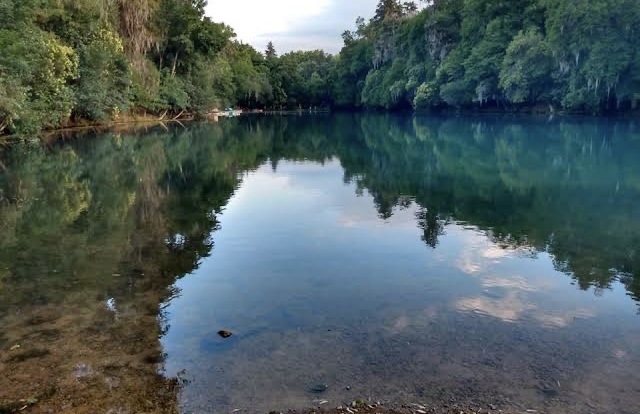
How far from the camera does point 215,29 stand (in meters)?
59.5

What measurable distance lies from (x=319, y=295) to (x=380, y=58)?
86.4 m

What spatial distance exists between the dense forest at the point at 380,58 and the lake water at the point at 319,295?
51.4 ft

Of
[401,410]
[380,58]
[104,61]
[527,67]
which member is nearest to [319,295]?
[401,410]

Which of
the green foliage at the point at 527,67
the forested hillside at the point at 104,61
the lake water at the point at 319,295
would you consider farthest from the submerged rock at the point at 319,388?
the green foliage at the point at 527,67

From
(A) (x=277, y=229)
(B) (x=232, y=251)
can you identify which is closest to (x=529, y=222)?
(A) (x=277, y=229)

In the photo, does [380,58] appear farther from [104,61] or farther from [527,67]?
[104,61]

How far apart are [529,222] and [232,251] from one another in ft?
21.2

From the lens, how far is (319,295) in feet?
25.4

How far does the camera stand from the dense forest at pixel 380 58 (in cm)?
3081

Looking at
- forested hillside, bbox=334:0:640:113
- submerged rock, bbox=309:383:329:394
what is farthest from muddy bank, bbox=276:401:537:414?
forested hillside, bbox=334:0:640:113

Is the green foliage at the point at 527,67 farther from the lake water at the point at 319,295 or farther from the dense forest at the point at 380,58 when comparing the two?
the lake water at the point at 319,295

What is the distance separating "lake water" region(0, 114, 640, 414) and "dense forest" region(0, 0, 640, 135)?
1568 centimetres

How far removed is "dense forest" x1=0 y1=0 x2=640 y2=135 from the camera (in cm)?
3081

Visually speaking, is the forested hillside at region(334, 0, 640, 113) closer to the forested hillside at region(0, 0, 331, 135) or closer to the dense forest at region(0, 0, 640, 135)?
the dense forest at region(0, 0, 640, 135)
